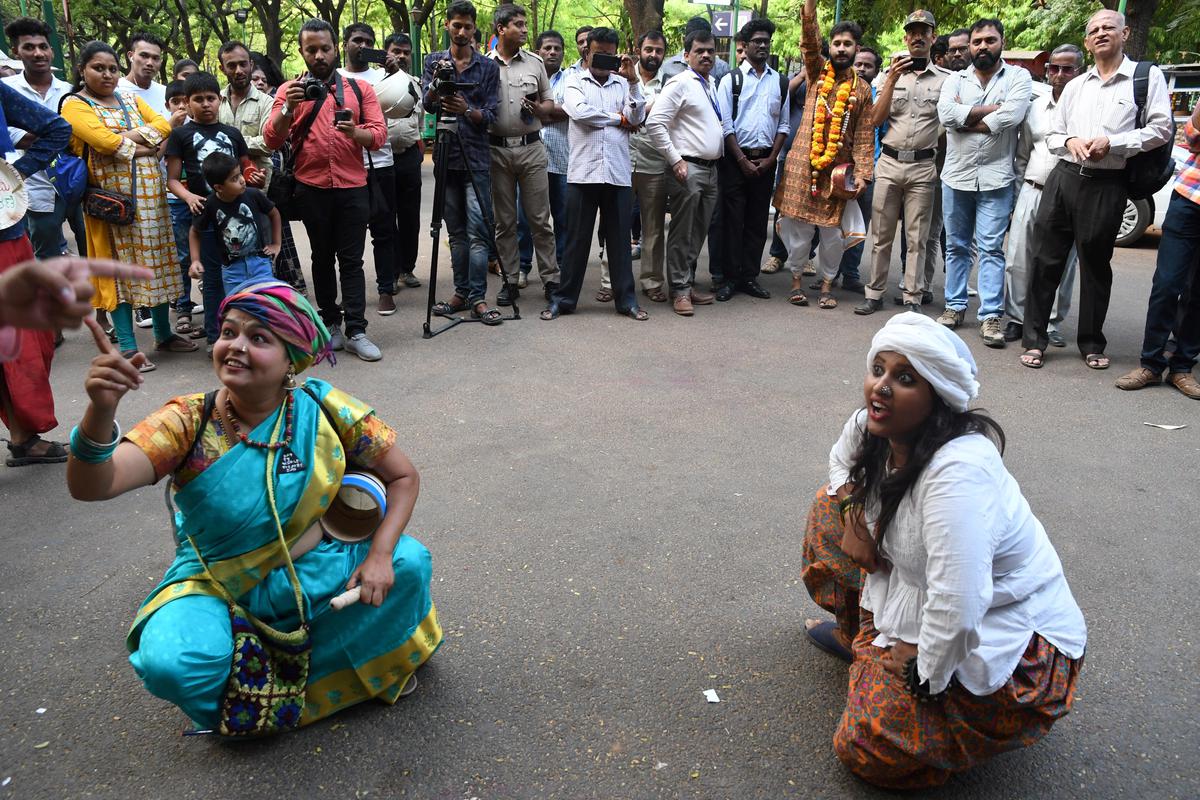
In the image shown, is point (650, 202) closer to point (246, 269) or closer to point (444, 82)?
point (444, 82)

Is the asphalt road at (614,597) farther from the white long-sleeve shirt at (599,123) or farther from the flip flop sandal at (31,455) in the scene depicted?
the white long-sleeve shirt at (599,123)

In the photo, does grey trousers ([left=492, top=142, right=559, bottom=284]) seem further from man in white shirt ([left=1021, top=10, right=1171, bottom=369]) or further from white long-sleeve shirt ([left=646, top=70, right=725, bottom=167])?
man in white shirt ([left=1021, top=10, right=1171, bottom=369])

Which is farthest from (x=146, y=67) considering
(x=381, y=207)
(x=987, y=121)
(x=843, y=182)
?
(x=987, y=121)

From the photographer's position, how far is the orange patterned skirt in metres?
2.38

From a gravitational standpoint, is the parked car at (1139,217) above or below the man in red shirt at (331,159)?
below

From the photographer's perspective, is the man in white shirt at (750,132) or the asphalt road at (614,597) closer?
the asphalt road at (614,597)

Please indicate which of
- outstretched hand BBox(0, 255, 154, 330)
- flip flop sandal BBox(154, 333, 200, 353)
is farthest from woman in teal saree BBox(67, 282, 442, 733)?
flip flop sandal BBox(154, 333, 200, 353)

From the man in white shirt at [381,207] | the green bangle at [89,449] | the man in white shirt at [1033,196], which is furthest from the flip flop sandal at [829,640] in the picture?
the man in white shirt at [381,207]

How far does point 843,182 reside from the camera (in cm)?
754

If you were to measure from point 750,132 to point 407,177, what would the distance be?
2909mm

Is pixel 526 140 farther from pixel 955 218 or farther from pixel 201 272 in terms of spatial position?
pixel 955 218

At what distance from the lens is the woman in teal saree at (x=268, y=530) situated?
246cm

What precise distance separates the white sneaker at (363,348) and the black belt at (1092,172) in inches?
184

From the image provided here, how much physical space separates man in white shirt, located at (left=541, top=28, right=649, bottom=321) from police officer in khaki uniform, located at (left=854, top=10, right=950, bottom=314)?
1.94 m
